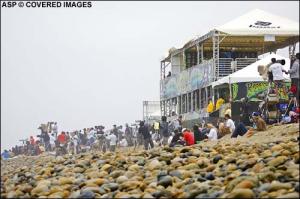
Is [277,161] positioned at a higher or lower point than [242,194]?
higher

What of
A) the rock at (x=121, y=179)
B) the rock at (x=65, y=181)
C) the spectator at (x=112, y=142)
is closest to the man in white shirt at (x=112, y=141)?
the spectator at (x=112, y=142)

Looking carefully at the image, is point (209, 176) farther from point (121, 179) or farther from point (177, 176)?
point (121, 179)

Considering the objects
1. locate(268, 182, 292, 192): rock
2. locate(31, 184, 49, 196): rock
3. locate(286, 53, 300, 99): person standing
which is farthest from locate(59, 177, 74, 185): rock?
locate(286, 53, 300, 99): person standing

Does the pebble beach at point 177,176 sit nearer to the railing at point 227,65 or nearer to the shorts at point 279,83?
the shorts at point 279,83

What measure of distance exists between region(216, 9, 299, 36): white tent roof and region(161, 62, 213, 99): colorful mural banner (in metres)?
2.08

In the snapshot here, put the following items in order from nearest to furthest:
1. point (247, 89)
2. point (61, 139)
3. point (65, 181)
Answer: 1. point (65, 181)
2. point (247, 89)
3. point (61, 139)

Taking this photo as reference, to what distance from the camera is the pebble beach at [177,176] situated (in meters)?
6.89

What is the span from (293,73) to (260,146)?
308cm

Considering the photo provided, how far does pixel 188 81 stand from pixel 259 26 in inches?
289

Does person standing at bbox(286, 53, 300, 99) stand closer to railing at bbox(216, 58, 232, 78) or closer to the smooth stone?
the smooth stone

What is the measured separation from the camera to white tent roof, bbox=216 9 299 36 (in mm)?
18344

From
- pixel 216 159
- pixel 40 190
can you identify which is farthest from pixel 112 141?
pixel 40 190

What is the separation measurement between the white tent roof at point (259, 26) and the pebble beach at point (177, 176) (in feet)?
27.6

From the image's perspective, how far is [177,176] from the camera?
8.19 metres
